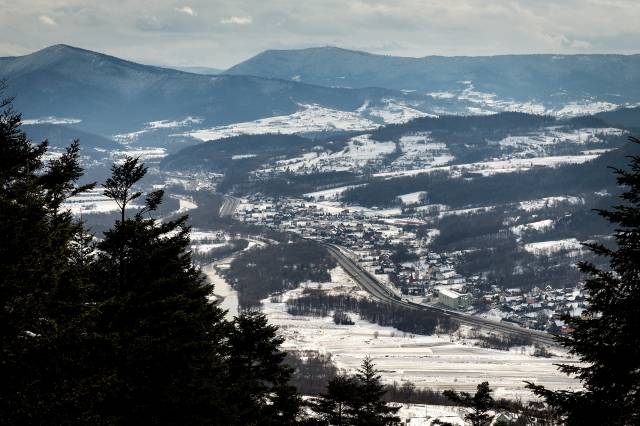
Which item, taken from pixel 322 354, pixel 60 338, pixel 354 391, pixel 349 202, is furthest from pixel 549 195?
pixel 60 338

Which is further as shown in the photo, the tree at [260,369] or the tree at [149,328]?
the tree at [260,369]

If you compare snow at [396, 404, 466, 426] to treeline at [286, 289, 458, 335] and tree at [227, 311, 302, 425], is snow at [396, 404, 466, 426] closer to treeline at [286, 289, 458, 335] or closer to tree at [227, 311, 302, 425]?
tree at [227, 311, 302, 425]

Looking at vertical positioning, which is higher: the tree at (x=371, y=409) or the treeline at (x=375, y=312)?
the tree at (x=371, y=409)

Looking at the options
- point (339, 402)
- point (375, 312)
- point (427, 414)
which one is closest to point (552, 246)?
point (375, 312)

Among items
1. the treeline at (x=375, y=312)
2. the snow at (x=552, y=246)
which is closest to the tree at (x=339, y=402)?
the treeline at (x=375, y=312)

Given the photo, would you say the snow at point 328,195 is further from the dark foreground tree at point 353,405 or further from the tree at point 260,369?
the dark foreground tree at point 353,405

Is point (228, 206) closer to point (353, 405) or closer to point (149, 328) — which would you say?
point (353, 405)

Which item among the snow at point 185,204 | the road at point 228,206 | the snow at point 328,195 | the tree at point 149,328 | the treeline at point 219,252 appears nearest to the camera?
the tree at point 149,328

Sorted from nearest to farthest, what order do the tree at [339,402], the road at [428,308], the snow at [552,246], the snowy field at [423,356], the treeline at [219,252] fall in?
the tree at [339,402] < the snowy field at [423,356] < the road at [428,308] < the treeline at [219,252] < the snow at [552,246]
